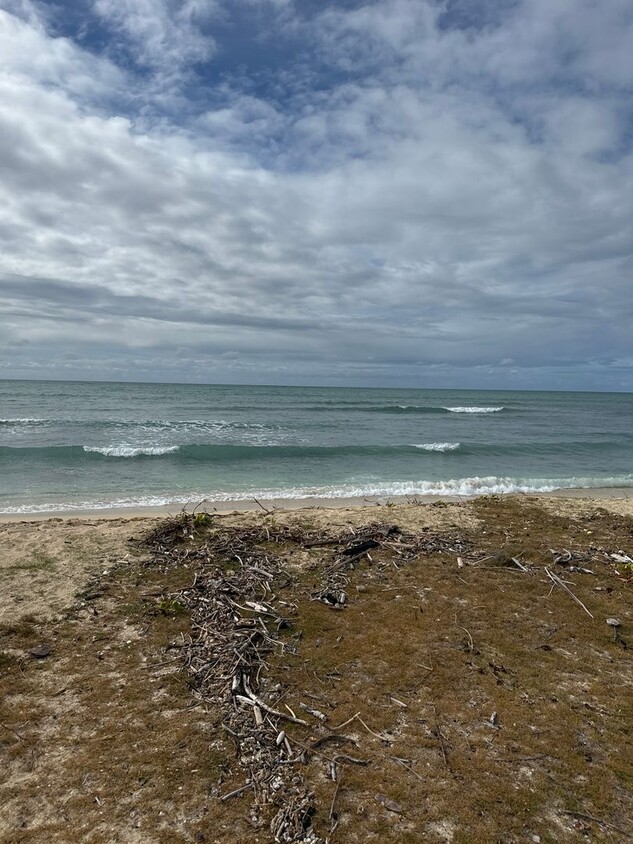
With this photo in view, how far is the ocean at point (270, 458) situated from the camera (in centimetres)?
1502

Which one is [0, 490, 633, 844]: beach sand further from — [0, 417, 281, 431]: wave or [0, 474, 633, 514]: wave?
[0, 417, 281, 431]: wave

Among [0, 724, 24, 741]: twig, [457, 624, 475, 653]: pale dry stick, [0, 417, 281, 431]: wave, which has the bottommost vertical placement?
[0, 724, 24, 741]: twig

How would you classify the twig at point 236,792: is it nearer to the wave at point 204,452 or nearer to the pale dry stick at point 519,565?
the pale dry stick at point 519,565

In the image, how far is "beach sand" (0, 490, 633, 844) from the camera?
3.21 m

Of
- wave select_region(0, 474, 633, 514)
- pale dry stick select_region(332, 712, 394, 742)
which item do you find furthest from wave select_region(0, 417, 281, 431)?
pale dry stick select_region(332, 712, 394, 742)

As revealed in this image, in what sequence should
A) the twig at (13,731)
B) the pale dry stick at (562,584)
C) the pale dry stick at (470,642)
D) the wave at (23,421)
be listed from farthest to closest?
1. the wave at (23,421)
2. the pale dry stick at (562,584)
3. the pale dry stick at (470,642)
4. the twig at (13,731)

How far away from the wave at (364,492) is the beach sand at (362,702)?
5351mm

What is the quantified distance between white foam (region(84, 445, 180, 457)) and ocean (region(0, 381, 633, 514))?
45mm

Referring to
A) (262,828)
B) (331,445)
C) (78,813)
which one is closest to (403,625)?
(262,828)

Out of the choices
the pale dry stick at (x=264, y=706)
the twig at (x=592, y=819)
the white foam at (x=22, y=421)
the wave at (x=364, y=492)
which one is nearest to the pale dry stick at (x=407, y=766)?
the pale dry stick at (x=264, y=706)

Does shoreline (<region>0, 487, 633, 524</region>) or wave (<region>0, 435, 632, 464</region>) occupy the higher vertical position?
wave (<region>0, 435, 632, 464</region>)

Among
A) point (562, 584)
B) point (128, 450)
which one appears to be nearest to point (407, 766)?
point (562, 584)

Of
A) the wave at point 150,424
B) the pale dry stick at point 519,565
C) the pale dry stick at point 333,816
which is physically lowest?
the pale dry stick at point 333,816

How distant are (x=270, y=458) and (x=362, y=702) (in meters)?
16.9
